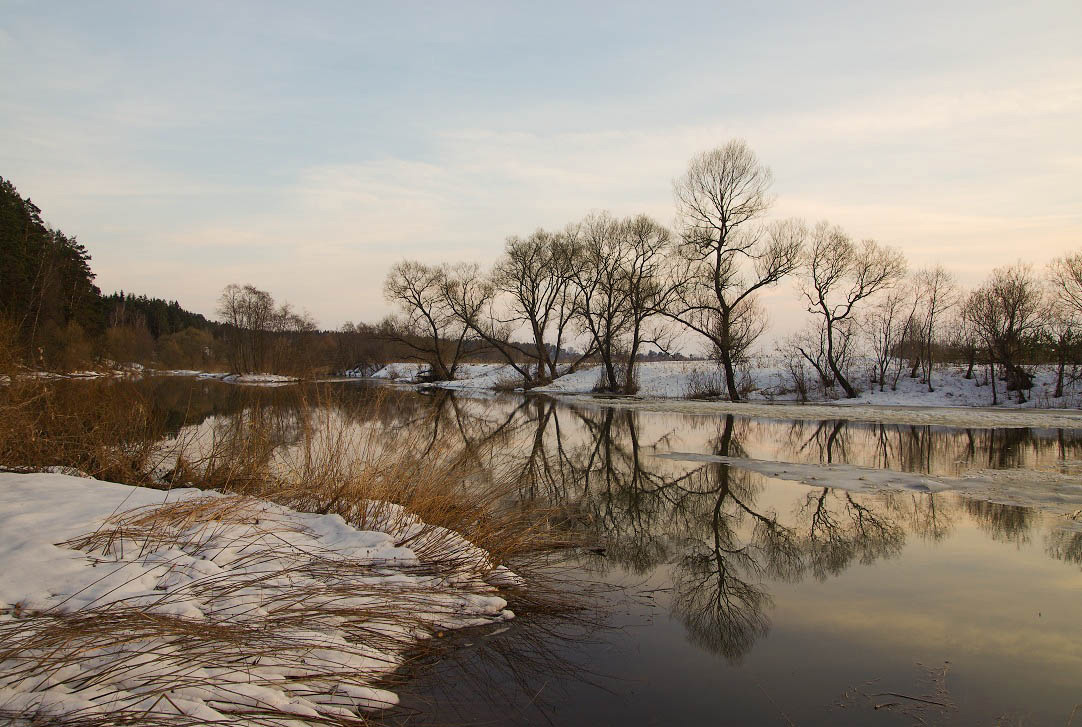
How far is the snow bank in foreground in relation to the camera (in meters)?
A: 2.75

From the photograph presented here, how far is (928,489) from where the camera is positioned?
9133 mm

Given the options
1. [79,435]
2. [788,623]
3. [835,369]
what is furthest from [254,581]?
[835,369]

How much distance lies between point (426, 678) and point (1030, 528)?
758cm

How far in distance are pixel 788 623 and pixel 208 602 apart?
427 cm

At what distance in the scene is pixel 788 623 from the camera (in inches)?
184

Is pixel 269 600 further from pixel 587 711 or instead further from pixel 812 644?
pixel 812 644

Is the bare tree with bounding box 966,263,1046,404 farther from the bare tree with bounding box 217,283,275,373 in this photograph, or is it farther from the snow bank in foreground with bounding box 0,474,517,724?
the bare tree with bounding box 217,283,275,373

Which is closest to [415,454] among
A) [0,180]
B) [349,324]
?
[0,180]

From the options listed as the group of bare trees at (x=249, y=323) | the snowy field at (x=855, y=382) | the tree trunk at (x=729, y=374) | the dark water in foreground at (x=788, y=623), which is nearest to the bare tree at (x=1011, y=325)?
the snowy field at (x=855, y=382)

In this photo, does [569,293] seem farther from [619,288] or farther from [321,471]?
[321,471]

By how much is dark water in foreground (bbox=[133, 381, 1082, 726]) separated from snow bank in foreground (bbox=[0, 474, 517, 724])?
0.49m

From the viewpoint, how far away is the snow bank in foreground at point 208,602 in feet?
9.02

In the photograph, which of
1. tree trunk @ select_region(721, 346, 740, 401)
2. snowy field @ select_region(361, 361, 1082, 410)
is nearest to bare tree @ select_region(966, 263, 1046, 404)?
snowy field @ select_region(361, 361, 1082, 410)

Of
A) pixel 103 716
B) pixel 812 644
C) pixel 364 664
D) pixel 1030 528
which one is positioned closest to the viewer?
pixel 103 716
